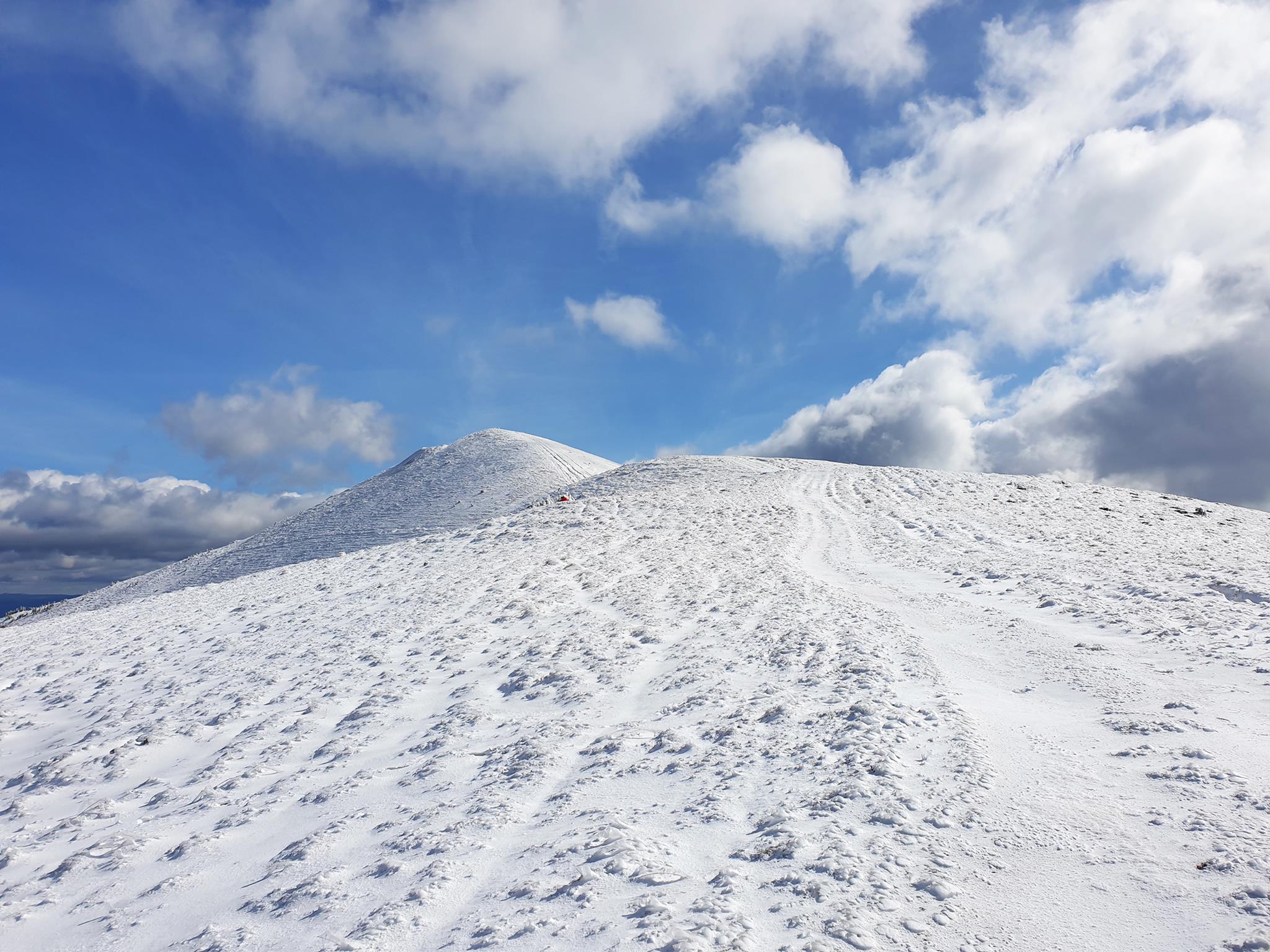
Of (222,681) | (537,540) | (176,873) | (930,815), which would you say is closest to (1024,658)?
(930,815)

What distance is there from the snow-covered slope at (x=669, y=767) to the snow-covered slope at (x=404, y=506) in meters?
22.0

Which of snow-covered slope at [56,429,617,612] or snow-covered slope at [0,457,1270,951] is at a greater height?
snow-covered slope at [56,429,617,612]

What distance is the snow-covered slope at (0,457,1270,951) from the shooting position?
179 inches

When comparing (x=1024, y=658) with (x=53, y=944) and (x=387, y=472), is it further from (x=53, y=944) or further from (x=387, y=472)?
(x=387, y=472)

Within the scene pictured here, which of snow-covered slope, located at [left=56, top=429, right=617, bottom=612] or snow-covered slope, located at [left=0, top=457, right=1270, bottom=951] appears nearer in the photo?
snow-covered slope, located at [left=0, top=457, right=1270, bottom=951]

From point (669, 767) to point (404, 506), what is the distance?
1590 inches

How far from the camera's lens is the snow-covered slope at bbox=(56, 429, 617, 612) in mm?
37672

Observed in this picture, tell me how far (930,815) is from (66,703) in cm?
1422

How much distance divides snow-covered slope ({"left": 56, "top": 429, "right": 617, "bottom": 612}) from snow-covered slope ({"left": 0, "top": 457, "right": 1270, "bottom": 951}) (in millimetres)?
22005

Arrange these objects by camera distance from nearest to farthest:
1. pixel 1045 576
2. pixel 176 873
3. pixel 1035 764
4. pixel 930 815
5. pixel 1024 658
Result: pixel 930 815, pixel 176 873, pixel 1035 764, pixel 1024 658, pixel 1045 576

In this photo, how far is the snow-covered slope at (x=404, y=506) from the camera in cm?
3767

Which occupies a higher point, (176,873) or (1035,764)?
(1035,764)

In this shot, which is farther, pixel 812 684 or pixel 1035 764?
pixel 812 684

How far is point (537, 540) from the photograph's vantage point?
22.9 m
